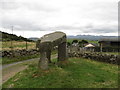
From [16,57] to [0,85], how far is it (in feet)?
43.1

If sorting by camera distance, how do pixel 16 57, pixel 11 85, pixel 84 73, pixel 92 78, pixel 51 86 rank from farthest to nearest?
pixel 16 57, pixel 84 73, pixel 92 78, pixel 11 85, pixel 51 86

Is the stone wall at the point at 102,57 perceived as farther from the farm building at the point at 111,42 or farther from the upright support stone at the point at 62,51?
the farm building at the point at 111,42

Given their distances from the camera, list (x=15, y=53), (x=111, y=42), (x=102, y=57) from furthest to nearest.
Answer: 1. (x=111, y=42)
2. (x=15, y=53)
3. (x=102, y=57)

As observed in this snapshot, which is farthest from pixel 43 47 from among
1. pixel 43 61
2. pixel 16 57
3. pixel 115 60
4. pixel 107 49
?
pixel 107 49

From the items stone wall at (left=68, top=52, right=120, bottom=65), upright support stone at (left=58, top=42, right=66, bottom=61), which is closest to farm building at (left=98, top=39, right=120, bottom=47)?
stone wall at (left=68, top=52, right=120, bottom=65)

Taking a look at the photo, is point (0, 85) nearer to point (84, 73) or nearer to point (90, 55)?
point (84, 73)

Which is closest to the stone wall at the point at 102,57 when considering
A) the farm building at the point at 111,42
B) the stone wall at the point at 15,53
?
the stone wall at the point at 15,53

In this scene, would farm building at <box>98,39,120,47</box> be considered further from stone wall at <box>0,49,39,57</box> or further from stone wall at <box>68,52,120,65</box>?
stone wall at <box>0,49,39,57</box>

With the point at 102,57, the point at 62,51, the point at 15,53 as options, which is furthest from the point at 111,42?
the point at 62,51

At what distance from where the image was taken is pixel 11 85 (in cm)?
1041

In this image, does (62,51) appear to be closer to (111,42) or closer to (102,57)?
(102,57)

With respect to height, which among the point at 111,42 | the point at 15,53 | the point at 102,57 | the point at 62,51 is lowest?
the point at 102,57

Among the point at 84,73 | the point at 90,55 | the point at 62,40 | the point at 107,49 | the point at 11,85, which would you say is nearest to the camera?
the point at 11,85

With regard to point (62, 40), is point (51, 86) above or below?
below
